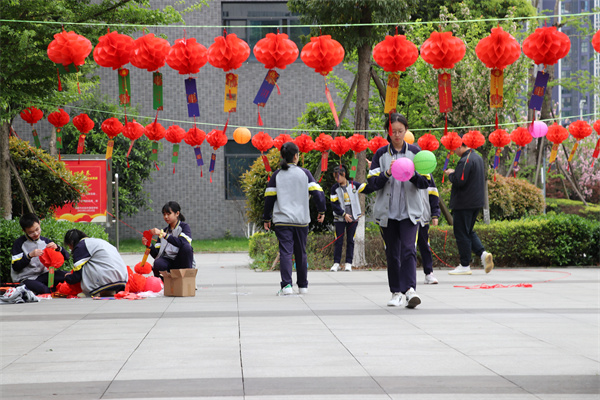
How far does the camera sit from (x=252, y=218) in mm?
16953

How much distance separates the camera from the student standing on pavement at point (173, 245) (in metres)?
10.3

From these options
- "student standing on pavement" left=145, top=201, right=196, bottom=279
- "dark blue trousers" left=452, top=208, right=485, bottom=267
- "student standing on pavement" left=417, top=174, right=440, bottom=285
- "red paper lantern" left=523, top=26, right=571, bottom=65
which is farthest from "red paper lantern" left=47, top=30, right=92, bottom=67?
"dark blue trousers" left=452, top=208, right=485, bottom=267

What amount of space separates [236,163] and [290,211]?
1935cm

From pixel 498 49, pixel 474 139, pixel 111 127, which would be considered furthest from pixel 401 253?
pixel 111 127

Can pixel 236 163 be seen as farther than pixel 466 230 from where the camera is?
Yes

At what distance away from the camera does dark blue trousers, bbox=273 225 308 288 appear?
9.96 m

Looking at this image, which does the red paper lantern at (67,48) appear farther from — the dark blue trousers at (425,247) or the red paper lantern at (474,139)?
the red paper lantern at (474,139)

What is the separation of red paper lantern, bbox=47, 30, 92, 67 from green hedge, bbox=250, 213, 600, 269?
6987mm

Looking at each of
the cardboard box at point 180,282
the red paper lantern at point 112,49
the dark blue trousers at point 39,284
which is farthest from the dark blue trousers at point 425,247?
the dark blue trousers at point 39,284

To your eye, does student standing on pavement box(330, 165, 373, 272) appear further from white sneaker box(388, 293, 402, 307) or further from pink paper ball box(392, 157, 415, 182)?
pink paper ball box(392, 157, 415, 182)

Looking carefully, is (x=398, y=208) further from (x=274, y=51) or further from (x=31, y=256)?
(x=31, y=256)

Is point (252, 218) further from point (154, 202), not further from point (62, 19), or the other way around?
point (154, 202)

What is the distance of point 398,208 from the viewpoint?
27.5 ft

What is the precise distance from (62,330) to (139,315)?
1.20m
